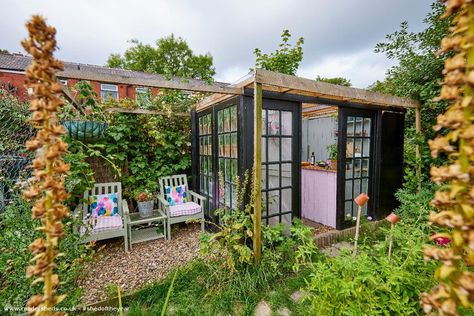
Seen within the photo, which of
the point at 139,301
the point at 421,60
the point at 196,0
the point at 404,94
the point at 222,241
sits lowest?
the point at 139,301

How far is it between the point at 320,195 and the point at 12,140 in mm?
3937

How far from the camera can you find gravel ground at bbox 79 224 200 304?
2002 millimetres

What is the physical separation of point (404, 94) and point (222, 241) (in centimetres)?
340

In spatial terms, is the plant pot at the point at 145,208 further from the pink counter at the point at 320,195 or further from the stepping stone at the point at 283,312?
the pink counter at the point at 320,195

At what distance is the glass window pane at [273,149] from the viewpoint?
2387 millimetres

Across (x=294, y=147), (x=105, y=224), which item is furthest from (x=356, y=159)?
(x=105, y=224)

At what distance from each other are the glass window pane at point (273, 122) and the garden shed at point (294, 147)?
11mm

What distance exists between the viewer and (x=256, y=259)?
6.59 feet

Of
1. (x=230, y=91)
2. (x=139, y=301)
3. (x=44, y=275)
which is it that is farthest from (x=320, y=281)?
(x=230, y=91)

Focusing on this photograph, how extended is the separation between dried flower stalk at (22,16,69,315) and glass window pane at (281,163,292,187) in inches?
88.2

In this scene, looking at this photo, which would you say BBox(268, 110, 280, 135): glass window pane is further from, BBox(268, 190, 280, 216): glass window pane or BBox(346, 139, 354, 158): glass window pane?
BBox(346, 139, 354, 158): glass window pane

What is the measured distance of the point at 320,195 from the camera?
3.27m

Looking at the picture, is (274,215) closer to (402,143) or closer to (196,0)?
(402,143)

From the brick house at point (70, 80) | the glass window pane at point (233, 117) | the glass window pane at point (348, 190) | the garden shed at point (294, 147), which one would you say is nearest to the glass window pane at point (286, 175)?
the garden shed at point (294, 147)
